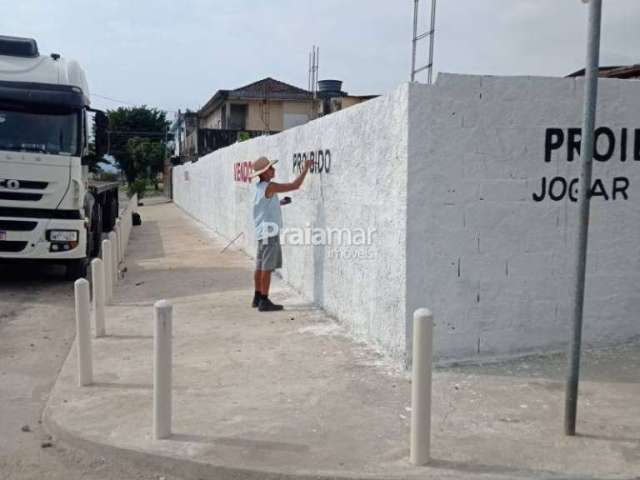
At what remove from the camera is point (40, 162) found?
32.5 ft

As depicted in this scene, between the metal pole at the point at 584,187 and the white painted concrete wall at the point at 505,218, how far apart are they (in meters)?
1.46

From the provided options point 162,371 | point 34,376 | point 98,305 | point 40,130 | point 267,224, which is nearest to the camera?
point 162,371

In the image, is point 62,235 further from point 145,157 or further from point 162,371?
point 145,157

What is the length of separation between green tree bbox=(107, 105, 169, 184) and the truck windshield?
45.3 metres

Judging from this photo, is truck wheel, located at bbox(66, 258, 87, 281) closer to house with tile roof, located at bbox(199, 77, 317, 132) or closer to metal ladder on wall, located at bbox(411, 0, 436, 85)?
metal ladder on wall, located at bbox(411, 0, 436, 85)

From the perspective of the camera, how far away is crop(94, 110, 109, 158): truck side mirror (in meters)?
11.3

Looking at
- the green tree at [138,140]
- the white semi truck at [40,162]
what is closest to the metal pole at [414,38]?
the white semi truck at [40,162]

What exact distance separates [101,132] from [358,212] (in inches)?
261

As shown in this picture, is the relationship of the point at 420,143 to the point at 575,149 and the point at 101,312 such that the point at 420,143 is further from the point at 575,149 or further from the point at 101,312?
the point at 101,312

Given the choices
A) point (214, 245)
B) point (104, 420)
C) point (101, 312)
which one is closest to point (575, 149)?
point (104, 420)

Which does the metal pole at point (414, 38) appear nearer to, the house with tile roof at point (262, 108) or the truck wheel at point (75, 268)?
the truck wheel at point (75, 268)

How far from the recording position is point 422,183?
209 inches

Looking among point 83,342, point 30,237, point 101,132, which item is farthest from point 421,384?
point 101,132

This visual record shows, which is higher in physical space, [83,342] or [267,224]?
[267,224]
